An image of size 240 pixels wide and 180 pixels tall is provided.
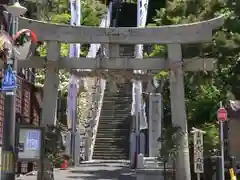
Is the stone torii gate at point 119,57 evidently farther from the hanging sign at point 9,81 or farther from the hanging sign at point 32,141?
the hanging sign at point 9,81

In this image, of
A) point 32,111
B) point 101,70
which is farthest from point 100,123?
point 101,70

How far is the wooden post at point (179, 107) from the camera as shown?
724 inches

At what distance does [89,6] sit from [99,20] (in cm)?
166

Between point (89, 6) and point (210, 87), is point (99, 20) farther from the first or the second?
point (210, 87)

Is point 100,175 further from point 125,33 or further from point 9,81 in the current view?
point 9,81

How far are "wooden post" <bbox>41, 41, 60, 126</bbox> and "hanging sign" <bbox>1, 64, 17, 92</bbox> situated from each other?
18.2 ft

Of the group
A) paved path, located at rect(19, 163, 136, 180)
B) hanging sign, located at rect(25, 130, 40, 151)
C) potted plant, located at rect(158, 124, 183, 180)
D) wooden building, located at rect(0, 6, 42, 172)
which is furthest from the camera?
wooden building, located at rect(0, 6, 42, 172)

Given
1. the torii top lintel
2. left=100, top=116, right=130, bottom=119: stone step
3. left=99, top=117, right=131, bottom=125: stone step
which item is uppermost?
the torii top lintel

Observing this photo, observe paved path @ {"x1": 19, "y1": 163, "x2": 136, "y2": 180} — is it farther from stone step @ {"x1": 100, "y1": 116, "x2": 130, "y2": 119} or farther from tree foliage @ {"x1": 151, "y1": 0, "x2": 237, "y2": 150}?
stone step @ {"x1": 100, "y1": 116, "x2": 130, "y2": 119}

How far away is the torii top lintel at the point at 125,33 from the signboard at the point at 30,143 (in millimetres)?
4215

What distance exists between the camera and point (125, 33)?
1848 cm

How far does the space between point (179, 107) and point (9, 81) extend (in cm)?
796

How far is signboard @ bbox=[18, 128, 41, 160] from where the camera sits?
50.2ft

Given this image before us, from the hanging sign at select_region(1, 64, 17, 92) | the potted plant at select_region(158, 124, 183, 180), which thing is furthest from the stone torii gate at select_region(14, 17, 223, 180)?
the hanging sign at select_region(1, 64, 17, 92)
